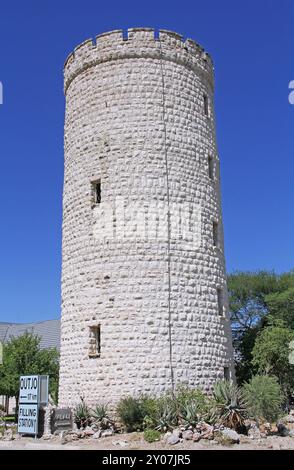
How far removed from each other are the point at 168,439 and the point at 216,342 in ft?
18.1

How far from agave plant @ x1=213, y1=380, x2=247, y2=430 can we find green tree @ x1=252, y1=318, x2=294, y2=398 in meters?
7.75

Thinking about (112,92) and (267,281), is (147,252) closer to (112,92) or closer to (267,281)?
(112,92)

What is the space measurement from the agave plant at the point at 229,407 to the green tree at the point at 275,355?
7750 millimetres

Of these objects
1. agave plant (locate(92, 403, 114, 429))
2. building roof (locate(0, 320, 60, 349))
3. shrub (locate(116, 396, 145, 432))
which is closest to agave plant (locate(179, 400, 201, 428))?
shrub (locate(116, 396, 145, 432))

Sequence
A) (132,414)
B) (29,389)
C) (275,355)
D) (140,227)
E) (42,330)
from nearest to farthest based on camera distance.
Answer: (132,414), (29,389), (140,227), (275,355), (42,330)

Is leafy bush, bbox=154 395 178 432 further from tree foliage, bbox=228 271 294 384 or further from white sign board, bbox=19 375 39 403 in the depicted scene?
tree foliage, bbox=228 271 294 384

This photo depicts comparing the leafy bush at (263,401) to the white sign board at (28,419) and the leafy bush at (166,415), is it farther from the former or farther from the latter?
the white sign board at (28,419)

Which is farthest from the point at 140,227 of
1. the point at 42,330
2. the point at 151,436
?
the point at 42,330

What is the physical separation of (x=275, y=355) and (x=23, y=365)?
13234 mm

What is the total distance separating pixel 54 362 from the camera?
29125 millimetres

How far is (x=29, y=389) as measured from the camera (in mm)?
16000

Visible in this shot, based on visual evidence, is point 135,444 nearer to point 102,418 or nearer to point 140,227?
point 102,418

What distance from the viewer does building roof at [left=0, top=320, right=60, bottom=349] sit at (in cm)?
4475
